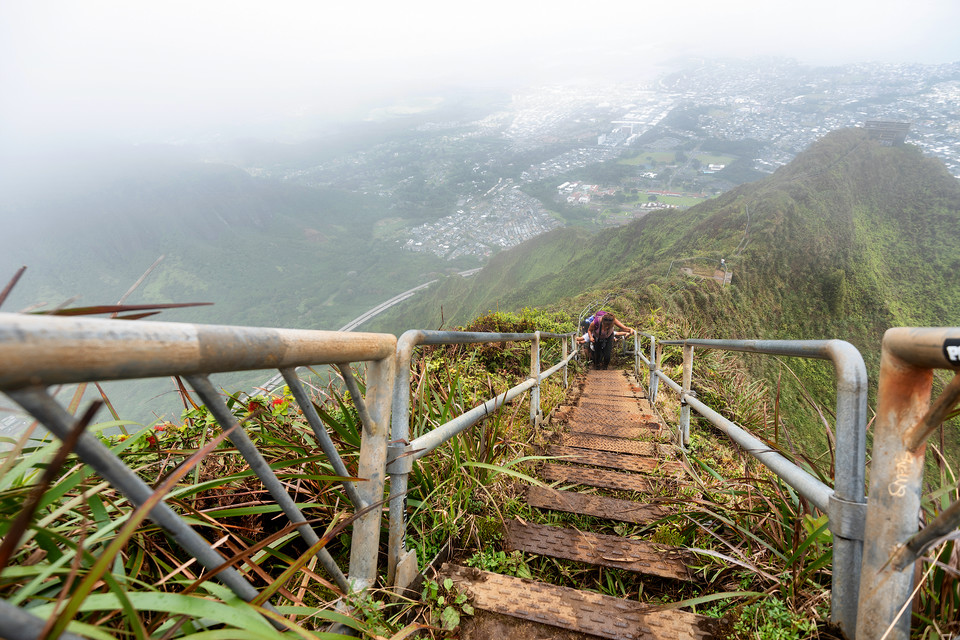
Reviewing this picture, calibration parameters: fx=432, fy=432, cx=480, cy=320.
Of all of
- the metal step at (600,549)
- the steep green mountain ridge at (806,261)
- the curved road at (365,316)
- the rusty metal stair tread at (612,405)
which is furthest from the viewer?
the steep green mountain ridge at (806,261)

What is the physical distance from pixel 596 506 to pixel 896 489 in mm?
1525

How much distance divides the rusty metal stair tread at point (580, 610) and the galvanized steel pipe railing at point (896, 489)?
0.54 metres

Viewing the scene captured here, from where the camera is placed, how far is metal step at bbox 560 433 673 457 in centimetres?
320

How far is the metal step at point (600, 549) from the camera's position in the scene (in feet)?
5.81

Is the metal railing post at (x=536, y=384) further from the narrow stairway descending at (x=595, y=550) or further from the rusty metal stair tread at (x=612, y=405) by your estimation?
the rusty metal stair tread at (x=612, y=405)

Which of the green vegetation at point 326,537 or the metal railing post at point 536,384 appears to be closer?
the green vegetation at point 326,537

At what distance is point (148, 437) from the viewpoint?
6.03 feet

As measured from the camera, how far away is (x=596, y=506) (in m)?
2.28

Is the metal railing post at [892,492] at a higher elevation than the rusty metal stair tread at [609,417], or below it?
higher

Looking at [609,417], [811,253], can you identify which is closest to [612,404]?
[609,417]

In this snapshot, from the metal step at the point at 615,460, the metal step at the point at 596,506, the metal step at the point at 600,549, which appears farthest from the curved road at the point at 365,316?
the metal step at the point at 615,460

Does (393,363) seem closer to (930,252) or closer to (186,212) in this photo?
(930,252)

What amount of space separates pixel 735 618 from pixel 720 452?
2297 millimetres

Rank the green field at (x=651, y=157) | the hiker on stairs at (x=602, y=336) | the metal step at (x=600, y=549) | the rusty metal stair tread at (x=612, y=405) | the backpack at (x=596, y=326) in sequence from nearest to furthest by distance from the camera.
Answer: the metal step at (x=600, y=549)
the rusty metal stair tread at (x=612, y=405)
the hiker on stairs at (x=602, y=336)
the backpack at (x=596, y=326)
the green field at (x=651, y=157)
